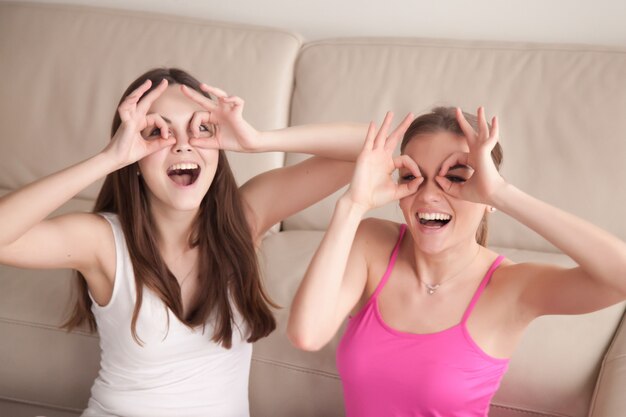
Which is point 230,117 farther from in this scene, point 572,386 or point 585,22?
point 585,22

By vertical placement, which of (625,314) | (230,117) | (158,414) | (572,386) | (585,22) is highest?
(585,22)

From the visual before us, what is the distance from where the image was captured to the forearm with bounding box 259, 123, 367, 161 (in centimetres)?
161

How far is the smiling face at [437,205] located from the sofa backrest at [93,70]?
103 centimetres

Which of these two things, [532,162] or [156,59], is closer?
[532,162]

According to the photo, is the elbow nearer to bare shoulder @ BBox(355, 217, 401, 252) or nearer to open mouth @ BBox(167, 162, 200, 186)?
bare shoulder @ BBox(355, 217, 401, 252)

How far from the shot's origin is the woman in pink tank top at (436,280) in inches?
53.3

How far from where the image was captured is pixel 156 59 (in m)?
2.55

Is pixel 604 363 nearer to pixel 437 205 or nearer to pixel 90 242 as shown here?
pixel 437 205

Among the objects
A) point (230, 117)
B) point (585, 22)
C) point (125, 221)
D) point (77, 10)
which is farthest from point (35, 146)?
point (585, 22)

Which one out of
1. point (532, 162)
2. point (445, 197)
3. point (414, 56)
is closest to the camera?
point (445, 197)

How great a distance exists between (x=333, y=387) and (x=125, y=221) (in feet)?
1.91

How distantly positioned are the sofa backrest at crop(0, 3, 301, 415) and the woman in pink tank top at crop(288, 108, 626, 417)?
99 cm

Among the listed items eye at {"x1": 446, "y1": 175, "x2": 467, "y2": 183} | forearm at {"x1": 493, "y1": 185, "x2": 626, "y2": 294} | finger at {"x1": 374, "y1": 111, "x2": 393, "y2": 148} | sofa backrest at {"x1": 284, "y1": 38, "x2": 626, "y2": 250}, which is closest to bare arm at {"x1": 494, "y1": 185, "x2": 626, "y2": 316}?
forearm at {"x1": 493, "y1": 185, "x2": 626, "y2": 294}

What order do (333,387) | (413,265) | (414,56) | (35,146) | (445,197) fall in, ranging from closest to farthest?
(445,197), (413,265), (333,387), (414,56), (35,146)
